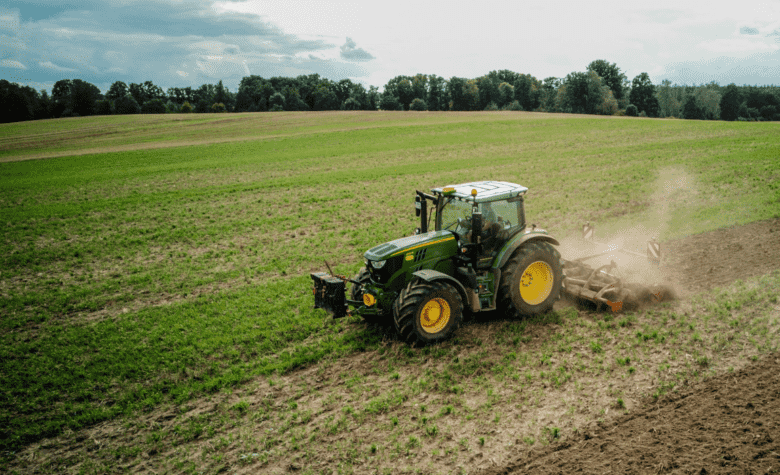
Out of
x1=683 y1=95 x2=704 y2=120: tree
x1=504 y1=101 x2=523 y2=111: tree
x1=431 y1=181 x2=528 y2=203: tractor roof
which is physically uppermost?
x1=504 y1=101 x2=523 y2=111: tree

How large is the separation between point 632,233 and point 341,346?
36.5ft

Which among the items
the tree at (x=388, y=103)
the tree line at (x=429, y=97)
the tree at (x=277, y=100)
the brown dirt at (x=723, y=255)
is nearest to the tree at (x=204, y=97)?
the tree line at (x=429, y=97)

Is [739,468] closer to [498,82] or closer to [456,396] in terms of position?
[456,396]

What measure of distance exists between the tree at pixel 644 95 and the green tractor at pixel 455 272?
10492cm

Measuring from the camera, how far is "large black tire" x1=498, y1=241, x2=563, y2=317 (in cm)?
902

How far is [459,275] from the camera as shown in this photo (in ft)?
29.9

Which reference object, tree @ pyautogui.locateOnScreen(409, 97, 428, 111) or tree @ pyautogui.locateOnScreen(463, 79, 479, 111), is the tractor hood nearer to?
tree @ pyautogui.locateOnScreen(409, 97, 428, 111)

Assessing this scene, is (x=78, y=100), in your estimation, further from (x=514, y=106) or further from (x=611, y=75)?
(x=611, y=75)

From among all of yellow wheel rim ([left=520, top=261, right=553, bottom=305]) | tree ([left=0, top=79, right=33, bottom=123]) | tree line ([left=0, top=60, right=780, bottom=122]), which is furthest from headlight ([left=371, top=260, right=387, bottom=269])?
tree ([left=0, top=79, right=33, bottom=123])

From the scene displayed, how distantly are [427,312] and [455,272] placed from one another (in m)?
1.12

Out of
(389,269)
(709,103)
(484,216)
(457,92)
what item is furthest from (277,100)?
(389,269)

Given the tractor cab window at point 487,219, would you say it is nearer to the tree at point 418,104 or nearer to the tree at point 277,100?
the tree at point 277,100

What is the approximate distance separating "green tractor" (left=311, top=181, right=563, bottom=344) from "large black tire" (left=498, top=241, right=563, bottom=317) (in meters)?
0.02

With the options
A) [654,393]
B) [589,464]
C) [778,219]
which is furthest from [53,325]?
[778,219]
